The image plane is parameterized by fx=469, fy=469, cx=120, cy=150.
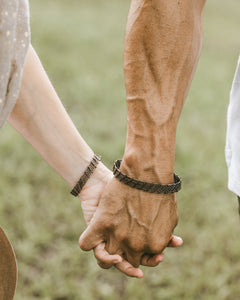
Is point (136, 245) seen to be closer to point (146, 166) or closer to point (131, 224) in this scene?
point (131, 224)

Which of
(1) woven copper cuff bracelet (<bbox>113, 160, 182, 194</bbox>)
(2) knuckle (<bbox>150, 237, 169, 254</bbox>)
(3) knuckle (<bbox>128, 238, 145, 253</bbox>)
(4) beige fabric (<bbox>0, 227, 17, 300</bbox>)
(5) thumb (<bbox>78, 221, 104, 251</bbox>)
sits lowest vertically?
(2) knuckle (<bbox>150, 237, 169, 254</bbox>)

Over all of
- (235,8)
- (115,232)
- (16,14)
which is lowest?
(235,8)

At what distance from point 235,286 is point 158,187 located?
137cm

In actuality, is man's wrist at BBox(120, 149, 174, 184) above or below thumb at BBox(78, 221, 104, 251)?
above

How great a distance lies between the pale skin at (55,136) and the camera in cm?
150

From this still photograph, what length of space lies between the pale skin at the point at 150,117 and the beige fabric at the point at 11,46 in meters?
0.45

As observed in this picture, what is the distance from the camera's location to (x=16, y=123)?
154cm

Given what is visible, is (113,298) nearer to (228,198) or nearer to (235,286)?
(235,286)

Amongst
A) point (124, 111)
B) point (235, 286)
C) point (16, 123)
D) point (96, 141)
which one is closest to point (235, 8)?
point (124, 111)

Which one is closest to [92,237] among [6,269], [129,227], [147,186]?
[129,227]

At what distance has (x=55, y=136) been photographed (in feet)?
5.27

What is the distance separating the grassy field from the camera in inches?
102

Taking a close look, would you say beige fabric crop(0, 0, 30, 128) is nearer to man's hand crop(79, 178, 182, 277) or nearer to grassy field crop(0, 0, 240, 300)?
man's hand crop(79, 178, 182, 277)

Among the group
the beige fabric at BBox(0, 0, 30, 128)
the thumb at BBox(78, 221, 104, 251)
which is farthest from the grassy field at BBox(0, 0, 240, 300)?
the beige fabric at BBox(0, 0, 30, 128)
